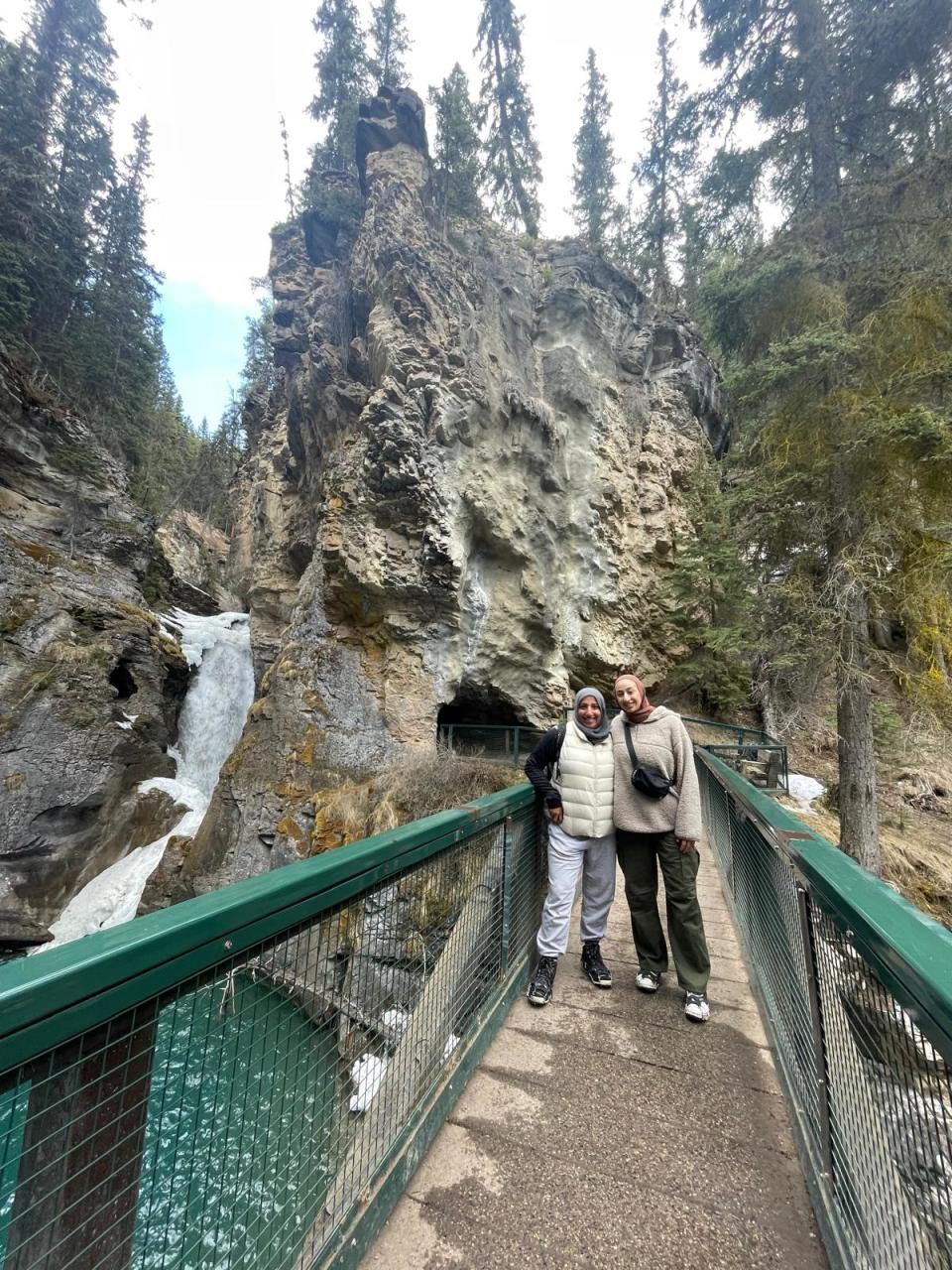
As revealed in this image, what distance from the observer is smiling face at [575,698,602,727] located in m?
3.37

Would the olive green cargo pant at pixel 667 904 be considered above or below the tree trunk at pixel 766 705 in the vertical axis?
below

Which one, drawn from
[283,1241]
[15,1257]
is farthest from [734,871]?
[15,1257]

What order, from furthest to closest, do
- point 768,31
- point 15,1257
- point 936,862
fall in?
point 768,31, point 936,862, point 15,1257

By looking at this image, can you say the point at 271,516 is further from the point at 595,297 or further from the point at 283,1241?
the point at 283,1241

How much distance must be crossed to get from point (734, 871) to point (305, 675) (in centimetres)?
914

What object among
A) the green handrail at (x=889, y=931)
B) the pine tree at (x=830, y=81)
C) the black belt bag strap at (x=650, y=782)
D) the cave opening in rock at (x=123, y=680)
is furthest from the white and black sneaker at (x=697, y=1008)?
the cave opening in rock at (x=123, y=680)

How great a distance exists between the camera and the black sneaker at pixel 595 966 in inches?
133

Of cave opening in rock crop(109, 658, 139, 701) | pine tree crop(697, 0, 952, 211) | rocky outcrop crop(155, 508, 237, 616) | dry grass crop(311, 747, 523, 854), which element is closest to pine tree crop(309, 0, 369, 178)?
pine tree crop(697, 0, 952, 211)

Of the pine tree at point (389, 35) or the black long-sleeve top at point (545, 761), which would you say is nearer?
the black long-sleeve top at point (545, 761)

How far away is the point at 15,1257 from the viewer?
0.88 meters

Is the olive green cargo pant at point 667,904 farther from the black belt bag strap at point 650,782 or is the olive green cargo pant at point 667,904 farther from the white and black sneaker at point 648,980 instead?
the black belt bag strap at point 650,782

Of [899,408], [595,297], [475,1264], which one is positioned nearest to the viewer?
[475,1264]

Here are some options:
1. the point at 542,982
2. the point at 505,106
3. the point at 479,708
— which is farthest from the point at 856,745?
the point at 505,106

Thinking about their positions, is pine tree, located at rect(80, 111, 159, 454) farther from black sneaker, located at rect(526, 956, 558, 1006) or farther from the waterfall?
black sneaker, located at rect(526, 956, 558, 1006)
